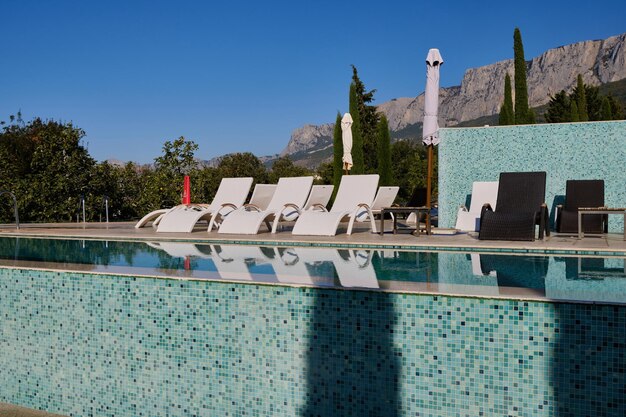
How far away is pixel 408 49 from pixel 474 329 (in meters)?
52.3

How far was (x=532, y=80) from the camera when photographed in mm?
97625

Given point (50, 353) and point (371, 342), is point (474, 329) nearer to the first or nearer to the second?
point (371, 342)

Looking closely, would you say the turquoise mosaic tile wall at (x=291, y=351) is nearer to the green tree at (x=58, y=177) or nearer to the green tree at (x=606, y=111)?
the green tree at (x=58, y=177)

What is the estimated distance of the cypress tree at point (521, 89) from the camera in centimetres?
2616

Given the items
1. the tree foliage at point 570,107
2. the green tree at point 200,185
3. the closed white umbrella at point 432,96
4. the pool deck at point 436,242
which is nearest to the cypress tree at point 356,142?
the green tree at point 200,185

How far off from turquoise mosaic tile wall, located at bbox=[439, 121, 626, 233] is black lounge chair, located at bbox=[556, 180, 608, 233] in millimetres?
988

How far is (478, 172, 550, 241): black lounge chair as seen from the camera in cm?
716

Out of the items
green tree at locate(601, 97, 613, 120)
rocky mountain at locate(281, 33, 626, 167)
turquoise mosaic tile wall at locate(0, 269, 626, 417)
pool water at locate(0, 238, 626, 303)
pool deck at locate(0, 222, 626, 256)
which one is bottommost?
turquoise mosaic tile wall at locate(0, 269, 626, 417)

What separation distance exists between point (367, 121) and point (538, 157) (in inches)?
1224

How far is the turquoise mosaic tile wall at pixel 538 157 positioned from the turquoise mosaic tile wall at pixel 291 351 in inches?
269

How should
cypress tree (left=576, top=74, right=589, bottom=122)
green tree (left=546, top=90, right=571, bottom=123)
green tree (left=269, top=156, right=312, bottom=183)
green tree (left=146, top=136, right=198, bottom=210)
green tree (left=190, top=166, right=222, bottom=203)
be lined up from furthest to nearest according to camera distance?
green tree (left=269, top=156, right=312, bottom=183) → green tree (left=546, top=90, right=571, bottom=123) → cypress tree (left=576, top=74, right=589, bottom=122) → green tree (left=190, top=166, right=222, bottom=203) → green tree (left=146, top=136, right=198, bottom=210)

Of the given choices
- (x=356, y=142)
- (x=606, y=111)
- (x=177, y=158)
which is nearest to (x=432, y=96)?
(x=177, y=158)

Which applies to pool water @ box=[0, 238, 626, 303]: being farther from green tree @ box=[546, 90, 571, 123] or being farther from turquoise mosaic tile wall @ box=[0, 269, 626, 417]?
green tree @ box=[546, 90, 571, 123]

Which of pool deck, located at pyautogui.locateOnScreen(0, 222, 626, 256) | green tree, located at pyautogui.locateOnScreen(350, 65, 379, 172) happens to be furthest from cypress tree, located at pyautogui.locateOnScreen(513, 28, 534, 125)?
pool deck, located at pyautogui.locateOnScreen(0, 222, 626, 256)
